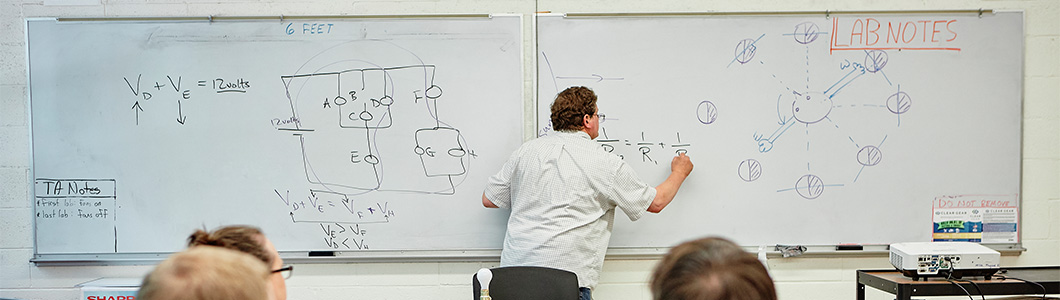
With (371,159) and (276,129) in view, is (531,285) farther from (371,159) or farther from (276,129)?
Answer: (276,129)

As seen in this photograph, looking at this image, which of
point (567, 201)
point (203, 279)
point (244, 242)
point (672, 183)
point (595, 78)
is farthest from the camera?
point (595, 78)

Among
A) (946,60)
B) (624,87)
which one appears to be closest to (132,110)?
(624,87)

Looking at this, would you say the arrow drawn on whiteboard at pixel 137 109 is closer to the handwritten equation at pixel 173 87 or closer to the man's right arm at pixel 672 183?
the handwritten equation at pixel 173 87

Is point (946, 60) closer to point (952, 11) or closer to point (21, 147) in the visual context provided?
point (952, 11)

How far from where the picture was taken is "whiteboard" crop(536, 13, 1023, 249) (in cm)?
316

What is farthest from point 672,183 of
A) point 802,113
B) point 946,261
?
point 946,261

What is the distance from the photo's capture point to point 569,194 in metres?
2.71

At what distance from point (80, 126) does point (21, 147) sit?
274mm

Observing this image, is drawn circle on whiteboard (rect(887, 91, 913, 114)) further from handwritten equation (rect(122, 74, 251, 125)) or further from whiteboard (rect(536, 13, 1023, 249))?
handwritten equation (rect(122, 74, 251, 125))

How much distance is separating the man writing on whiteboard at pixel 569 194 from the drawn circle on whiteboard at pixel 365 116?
67 cm

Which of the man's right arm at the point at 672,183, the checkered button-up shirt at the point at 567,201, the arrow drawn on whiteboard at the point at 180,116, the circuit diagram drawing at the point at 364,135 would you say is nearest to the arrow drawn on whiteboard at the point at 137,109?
the arrow drawn on whiteboard at the point at 180,116

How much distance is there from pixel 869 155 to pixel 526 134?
146 centimetres

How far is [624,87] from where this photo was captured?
3.16 meters

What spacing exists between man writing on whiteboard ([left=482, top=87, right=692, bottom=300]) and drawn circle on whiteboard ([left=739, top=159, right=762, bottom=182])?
523 mm
